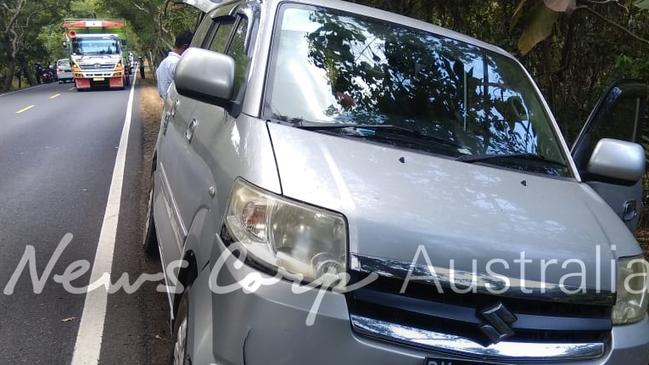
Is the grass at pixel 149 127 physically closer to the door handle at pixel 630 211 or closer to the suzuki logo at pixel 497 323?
the door handle at pixel 630 211

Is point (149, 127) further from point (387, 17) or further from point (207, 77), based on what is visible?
point (207, 77)

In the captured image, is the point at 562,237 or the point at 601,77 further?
the point at 601,77

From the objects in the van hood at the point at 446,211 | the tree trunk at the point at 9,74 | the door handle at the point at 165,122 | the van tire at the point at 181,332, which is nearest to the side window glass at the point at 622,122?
the van hood at the point at 446,211

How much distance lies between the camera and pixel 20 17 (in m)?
42.3

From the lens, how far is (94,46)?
1214 inches

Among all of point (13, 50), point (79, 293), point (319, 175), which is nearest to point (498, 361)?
point (319, 175)

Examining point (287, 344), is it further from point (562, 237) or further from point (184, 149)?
point (184, 149)

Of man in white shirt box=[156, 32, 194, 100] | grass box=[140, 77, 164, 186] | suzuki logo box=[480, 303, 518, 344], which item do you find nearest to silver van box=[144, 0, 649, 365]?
suzuki logo box=[480, 303, 518, 344]

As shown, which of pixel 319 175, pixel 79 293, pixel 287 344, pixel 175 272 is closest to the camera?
pixel 287 344

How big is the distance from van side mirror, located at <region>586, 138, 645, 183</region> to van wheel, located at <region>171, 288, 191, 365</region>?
7.14 feet

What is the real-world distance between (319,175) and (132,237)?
3.90 m

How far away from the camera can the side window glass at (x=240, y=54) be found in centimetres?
303

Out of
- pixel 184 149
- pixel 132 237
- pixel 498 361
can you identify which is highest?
pixel 184 149

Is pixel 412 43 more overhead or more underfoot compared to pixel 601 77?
more overhead
